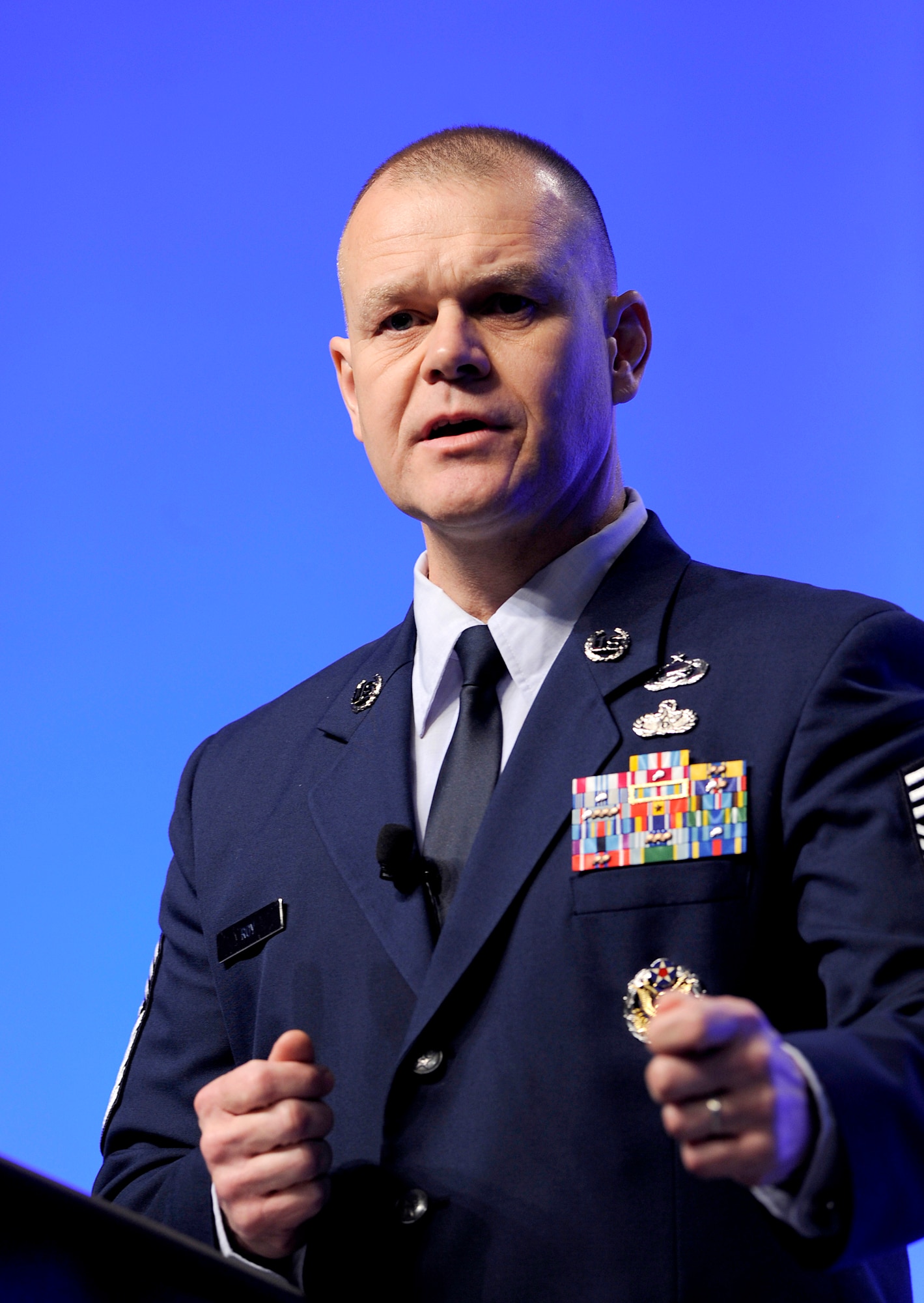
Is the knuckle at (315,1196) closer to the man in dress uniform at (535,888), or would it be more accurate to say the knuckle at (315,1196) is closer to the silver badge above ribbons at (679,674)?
the man in dress uniform at (535,888)

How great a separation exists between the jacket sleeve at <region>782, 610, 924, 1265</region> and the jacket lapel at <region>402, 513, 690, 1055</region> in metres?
0.23

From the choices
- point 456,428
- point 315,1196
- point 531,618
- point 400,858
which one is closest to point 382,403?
point 456,428

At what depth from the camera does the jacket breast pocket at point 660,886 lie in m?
1.60

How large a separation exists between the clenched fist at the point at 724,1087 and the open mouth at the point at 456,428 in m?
0.93

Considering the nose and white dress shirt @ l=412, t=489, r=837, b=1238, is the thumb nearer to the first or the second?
white dress shirt @ l=412, t=489, r=837, b=1238

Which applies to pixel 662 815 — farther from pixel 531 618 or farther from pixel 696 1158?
pixel 696 1158

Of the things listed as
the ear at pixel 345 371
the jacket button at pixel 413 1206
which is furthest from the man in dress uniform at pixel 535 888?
the ear at pixel 345 371

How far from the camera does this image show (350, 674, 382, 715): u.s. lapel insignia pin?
2.04 metres

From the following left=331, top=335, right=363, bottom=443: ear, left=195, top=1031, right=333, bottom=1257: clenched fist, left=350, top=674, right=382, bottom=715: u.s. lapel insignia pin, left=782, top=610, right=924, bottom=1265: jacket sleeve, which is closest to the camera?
left=782, top=610, right=924, bottom=1265: jacket sleeve

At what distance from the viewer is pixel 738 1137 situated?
44.4 inches

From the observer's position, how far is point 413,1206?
1560mm

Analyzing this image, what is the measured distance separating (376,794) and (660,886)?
411mm

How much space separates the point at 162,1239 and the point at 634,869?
28.0 inches

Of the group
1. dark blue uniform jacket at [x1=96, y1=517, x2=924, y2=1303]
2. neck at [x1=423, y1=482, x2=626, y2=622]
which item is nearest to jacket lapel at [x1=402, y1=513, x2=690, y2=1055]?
dark blue uniform jacket at [x1=96, y1=517, x2=924, y2=1303]
